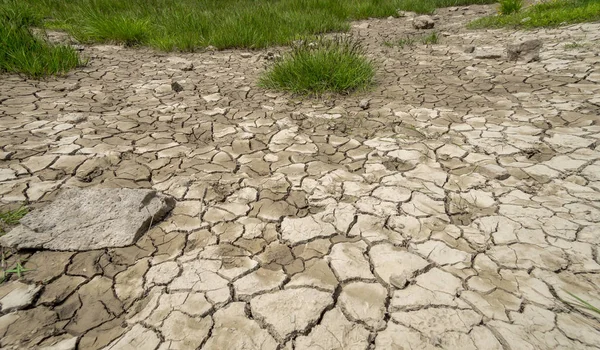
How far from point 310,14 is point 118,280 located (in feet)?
19.7

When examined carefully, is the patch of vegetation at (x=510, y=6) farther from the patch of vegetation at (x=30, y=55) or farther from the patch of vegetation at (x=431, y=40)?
the patch of vegetation at (x=30, y=55)

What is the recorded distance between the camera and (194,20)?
5301 millimetres

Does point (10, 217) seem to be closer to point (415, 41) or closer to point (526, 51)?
point (526, 51)

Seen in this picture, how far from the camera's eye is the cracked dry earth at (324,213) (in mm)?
1202

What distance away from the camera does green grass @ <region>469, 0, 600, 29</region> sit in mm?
4750

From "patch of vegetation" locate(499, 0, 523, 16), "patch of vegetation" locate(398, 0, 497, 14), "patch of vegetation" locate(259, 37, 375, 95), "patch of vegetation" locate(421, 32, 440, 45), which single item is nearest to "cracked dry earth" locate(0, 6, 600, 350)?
"patch of vegetation" locate(259, 37, 375, 95)

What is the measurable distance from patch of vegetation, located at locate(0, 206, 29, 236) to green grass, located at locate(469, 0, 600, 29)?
21.3 ft

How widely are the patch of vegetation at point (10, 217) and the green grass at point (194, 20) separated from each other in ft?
12.2

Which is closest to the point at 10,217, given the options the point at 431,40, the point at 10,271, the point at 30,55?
the point at 10,271

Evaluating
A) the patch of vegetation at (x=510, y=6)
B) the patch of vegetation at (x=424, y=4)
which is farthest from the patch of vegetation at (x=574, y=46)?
the patch of vegetation at (x=424, y=4)

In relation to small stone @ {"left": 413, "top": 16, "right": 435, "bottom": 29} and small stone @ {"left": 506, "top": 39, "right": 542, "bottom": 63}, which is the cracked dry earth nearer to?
small stone @ {"left": 506, "top": 39, "right": 542, "bottom": 63}

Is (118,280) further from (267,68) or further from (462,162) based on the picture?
(267,68)

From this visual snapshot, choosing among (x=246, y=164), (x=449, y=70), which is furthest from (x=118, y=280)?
(x=449, y=70)

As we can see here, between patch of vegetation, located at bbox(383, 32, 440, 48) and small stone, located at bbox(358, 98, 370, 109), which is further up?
patch of vegetation, located at bbox(383, 32, 440, 48)
